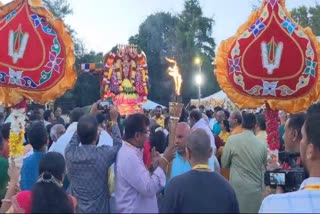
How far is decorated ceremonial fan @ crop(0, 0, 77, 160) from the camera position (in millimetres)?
6852

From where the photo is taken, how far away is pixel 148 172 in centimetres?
516

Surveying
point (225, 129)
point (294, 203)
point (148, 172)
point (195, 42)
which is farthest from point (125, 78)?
point (195, 42)

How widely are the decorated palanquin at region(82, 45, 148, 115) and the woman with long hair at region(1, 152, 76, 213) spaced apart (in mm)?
19593

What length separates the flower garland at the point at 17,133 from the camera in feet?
21.8

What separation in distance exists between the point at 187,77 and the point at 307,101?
134 feet

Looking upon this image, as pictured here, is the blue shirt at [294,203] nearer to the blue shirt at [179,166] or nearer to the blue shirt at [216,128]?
the blue shirt at [179,166]

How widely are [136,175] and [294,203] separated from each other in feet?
7.94

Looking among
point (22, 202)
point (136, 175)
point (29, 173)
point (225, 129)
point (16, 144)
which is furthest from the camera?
point (225, 129)

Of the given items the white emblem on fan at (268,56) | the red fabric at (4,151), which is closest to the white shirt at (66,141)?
the red fabric at (4,151)

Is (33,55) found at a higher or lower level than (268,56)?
higher

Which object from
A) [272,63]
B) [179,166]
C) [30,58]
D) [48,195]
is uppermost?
[30,58]

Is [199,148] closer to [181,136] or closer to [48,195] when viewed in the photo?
[48,195]

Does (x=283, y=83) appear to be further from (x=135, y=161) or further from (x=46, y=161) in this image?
(x=46, y=161)

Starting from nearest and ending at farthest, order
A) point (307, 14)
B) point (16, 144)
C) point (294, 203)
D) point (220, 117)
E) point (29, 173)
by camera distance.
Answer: point (294, 203)
point (29, 173)
point (16, 144)
point (220, 117)
point (307, 14)
